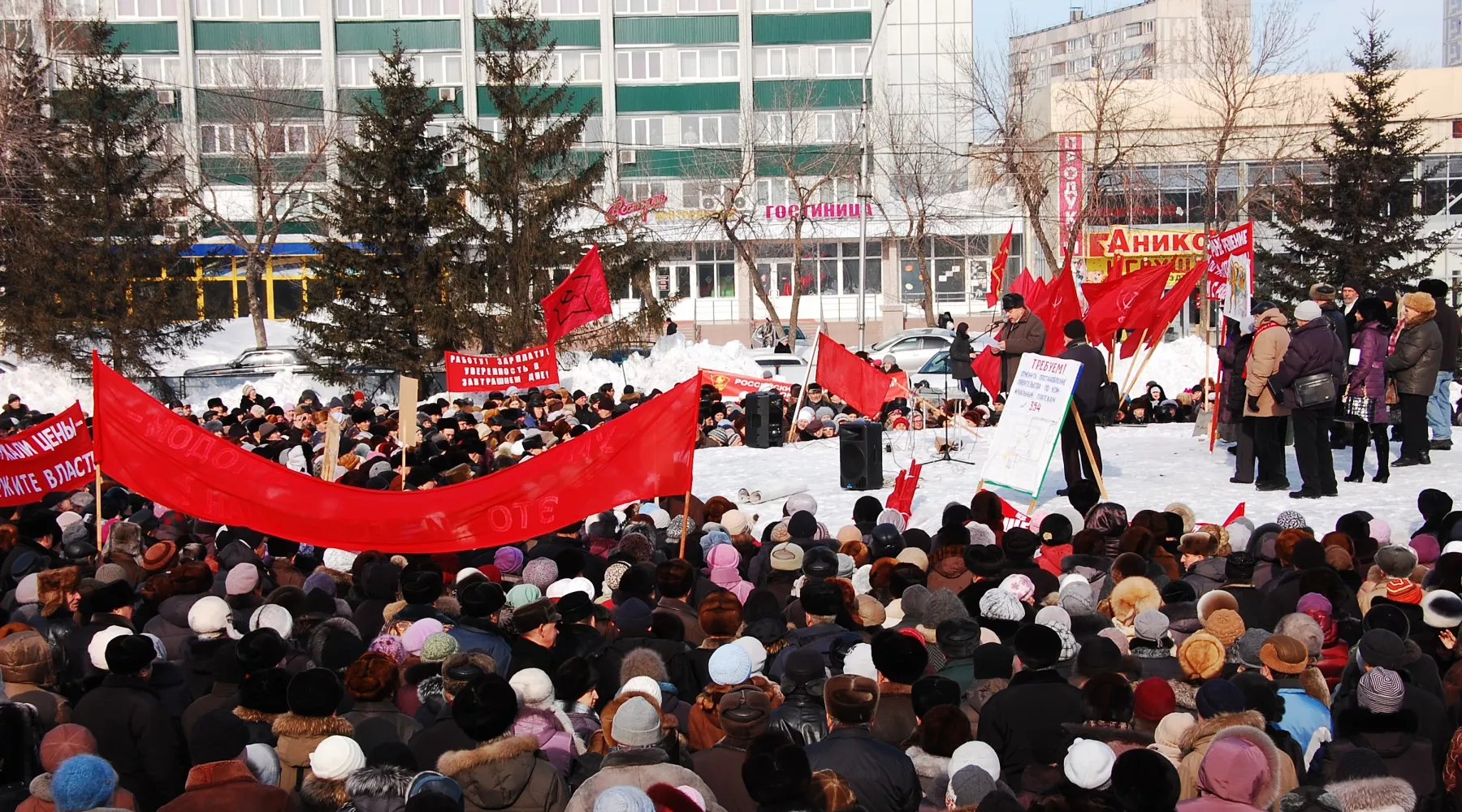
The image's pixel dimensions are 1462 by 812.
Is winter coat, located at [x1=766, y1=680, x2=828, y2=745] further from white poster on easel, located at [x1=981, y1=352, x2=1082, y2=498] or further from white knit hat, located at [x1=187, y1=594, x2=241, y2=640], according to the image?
Answer: white poster on easel, located at [x1=981, y1=352, x2=1082, y2=498]

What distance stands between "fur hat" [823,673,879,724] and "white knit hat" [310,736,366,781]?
1685 mm

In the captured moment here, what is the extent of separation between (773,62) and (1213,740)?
168 feet

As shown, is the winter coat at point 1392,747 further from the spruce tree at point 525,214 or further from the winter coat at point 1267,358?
the spruce tree at point 525,214

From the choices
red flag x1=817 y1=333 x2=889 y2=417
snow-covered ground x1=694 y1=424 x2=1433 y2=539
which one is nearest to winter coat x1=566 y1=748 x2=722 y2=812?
snow-covered ground x1=694 y1=424 x2=1433 y2=539

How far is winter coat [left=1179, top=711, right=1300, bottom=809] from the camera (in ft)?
14.7

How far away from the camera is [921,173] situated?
46781mm

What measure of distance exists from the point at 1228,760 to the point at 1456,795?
1037 mm

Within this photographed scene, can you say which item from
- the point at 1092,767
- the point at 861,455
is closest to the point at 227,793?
the point at 1092,767

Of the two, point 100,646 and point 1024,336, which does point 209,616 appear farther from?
point 1024,336

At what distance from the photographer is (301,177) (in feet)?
145

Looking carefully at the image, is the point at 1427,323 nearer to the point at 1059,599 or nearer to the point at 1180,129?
the point at 1059,599

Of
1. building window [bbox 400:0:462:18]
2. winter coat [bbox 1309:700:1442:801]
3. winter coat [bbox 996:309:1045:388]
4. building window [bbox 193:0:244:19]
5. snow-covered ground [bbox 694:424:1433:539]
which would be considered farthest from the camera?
building window [bbox 400:0:462:18]

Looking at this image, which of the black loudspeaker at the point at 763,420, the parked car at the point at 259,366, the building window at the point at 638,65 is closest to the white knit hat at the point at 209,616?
the black loudspeaker at the point at 763,420

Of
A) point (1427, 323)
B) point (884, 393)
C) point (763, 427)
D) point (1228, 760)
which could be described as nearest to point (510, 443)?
point (763, 427)
